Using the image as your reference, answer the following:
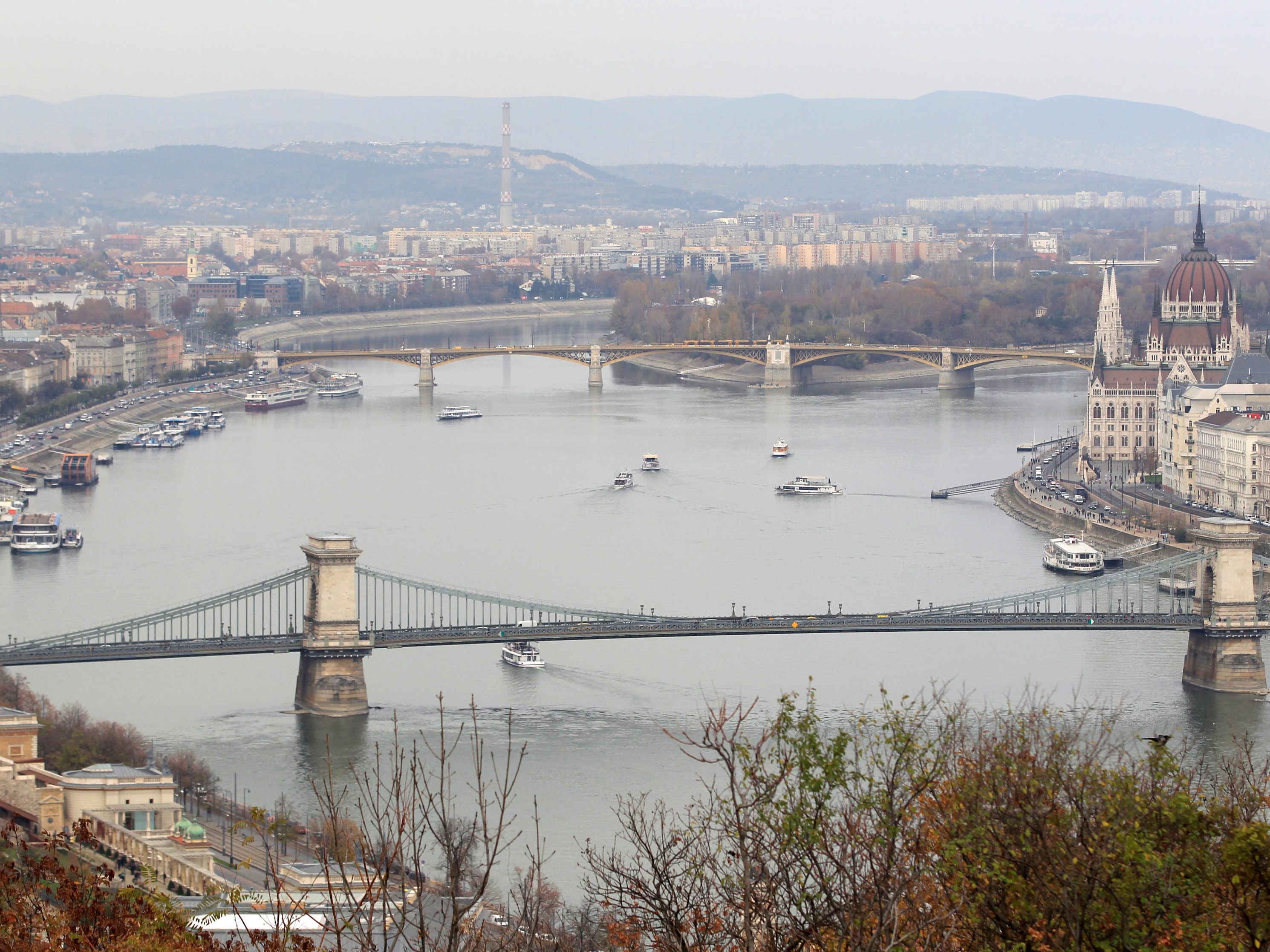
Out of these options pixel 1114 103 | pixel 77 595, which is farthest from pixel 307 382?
pixel 1114 103

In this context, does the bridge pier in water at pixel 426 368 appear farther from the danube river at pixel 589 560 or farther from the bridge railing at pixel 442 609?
the bridge railing at pixel 442 609

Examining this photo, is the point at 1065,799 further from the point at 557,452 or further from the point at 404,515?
the point at 557,452

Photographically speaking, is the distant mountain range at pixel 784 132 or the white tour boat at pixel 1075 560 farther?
the distant mountain range at pixel 784 132

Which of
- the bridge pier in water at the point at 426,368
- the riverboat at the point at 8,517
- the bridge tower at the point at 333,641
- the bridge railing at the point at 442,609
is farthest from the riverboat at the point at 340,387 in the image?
the bridge tower at the point at 333,641

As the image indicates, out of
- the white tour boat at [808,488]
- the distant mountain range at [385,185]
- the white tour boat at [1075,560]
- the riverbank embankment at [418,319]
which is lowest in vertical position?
the riverbank embankment at [418,319]

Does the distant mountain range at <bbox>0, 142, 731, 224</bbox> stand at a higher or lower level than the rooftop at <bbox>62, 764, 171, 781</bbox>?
higher

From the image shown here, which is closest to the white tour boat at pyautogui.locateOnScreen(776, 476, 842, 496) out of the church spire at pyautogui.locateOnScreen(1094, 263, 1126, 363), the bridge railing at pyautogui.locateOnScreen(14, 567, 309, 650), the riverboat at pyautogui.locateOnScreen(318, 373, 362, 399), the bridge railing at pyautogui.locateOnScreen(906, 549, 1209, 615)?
the bridge railing at pyautogui.locateOnScreen(906, 549, 1209, 615)

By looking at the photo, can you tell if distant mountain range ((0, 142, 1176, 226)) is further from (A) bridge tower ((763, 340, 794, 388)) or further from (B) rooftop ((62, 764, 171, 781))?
(B) rooftop ((62, 764, 171, 781))
